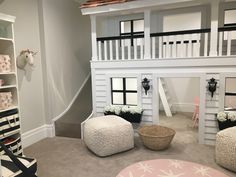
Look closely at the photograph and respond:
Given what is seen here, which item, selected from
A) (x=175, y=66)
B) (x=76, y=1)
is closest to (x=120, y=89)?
(x=175, y=66)

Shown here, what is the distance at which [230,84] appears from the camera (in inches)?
161

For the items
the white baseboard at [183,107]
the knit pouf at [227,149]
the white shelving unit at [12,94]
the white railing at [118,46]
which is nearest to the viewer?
the knit pouf at [227,149]

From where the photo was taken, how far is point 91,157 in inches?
139

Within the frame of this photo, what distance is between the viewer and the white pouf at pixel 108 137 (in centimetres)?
345

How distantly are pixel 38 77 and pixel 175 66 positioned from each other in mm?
2921

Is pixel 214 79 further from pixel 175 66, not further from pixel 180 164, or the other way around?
pixel 180 164

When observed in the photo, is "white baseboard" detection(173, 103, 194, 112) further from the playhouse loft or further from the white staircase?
the playhouse loft

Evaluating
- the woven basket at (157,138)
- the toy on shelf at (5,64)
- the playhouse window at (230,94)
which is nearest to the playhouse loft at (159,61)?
the playhouse window at (230,94)

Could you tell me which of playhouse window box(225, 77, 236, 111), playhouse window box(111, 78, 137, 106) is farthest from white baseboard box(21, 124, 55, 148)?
playhouse window box(225, 77, 236, 111)

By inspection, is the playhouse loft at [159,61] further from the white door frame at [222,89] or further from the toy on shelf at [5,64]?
the toy on shelf at [5,64]

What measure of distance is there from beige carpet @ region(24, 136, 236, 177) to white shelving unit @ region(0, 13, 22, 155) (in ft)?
1.71

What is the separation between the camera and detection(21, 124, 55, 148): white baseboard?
160 inches

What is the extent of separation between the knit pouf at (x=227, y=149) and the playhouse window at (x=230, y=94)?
0.97m

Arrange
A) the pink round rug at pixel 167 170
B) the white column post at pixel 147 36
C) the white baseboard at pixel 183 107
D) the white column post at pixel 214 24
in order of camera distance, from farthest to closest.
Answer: the white baseboard at pixel 183 107 → the white column post at pixel 147 36 → the white column post at pixel 214 24 → the pink round rug at pixel 167 170
